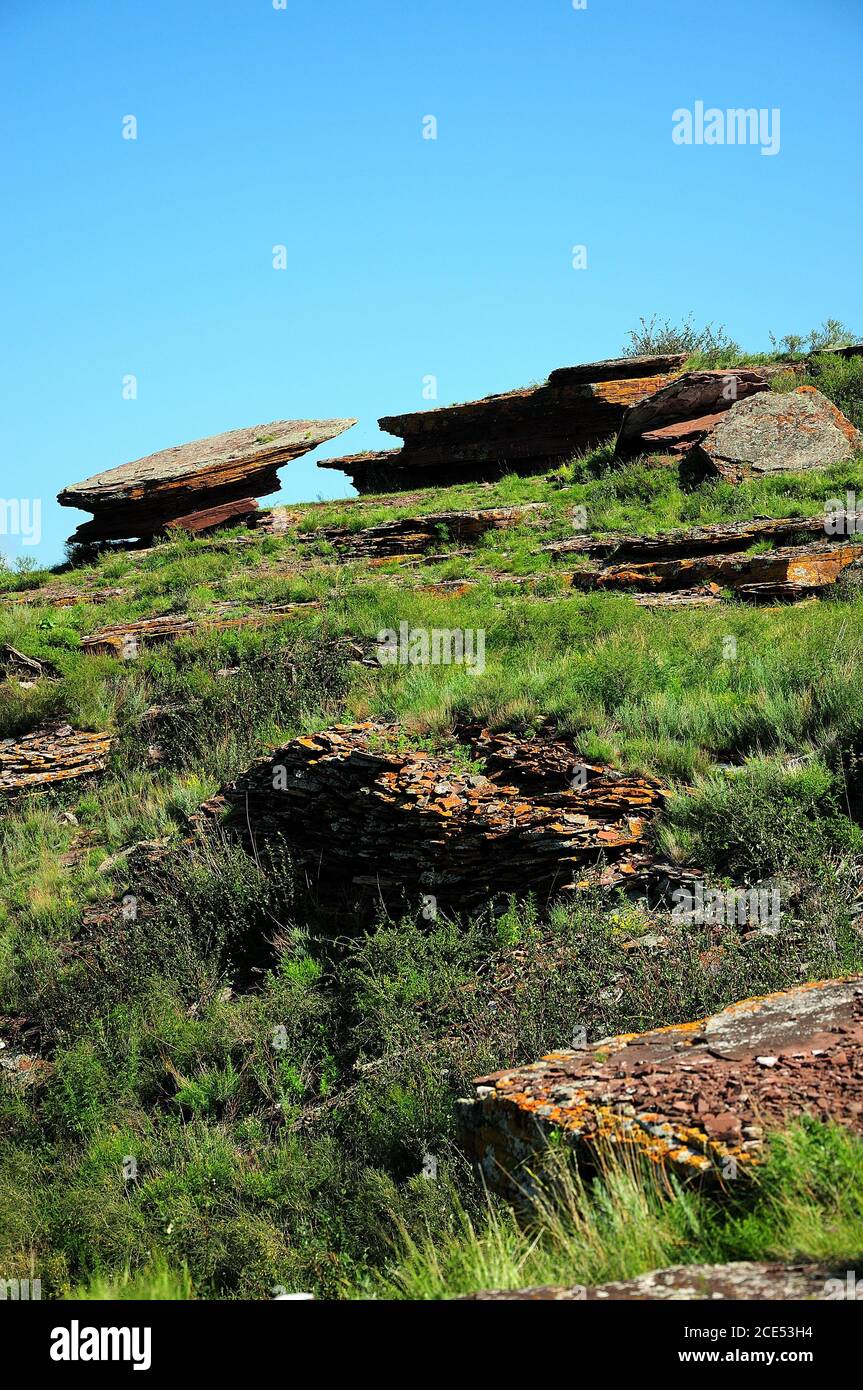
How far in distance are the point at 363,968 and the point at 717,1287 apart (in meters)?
5.00

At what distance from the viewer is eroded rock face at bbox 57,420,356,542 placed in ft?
72.4

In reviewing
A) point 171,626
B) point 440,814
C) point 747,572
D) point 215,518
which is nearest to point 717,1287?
point 440,814

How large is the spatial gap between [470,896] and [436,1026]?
1.46 m

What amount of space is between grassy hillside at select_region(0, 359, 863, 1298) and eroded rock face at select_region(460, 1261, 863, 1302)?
4.2 inches

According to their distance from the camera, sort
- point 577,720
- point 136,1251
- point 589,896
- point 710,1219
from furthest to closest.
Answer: point 577,720
point 589,896
point 136,1251
point 710,1219

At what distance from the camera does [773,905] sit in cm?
681

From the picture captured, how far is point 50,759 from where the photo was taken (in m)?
12.9

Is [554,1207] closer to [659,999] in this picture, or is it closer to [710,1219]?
[710,1219]

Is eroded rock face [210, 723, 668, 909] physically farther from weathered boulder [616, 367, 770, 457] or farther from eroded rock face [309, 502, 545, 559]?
weathered boulder [616, 367, 770, 457]

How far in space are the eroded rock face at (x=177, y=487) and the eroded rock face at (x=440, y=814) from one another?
13.4 metres

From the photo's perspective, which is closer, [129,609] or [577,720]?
[577,720]

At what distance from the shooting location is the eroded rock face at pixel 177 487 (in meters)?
22.1
